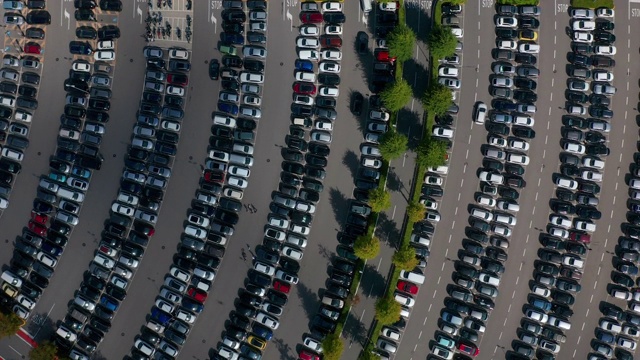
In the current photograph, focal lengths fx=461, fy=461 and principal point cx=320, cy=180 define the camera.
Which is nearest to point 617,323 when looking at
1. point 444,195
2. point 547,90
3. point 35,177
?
point 444,195

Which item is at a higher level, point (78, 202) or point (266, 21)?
point (266, 21)

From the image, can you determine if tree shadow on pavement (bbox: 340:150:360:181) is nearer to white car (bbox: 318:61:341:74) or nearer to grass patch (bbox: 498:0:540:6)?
white car (bbox: 318:61:341:74)

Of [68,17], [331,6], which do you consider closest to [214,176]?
[331,6]

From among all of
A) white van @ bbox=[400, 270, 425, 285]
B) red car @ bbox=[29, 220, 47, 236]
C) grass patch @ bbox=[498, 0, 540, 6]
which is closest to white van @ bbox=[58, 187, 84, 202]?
red car @ bbox=[29, 220, 47, 236]

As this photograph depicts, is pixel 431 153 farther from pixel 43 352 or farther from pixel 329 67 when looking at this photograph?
pixel 43 352

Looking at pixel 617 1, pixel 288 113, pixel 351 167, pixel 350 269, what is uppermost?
pixel 617 1

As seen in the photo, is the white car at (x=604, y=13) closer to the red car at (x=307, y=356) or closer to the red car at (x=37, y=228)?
the red car at (x=307, y=356)

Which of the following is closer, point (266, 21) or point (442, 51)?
point (442, 51)

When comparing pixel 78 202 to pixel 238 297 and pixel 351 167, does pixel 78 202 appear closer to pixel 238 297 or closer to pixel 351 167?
pixel 238 297
